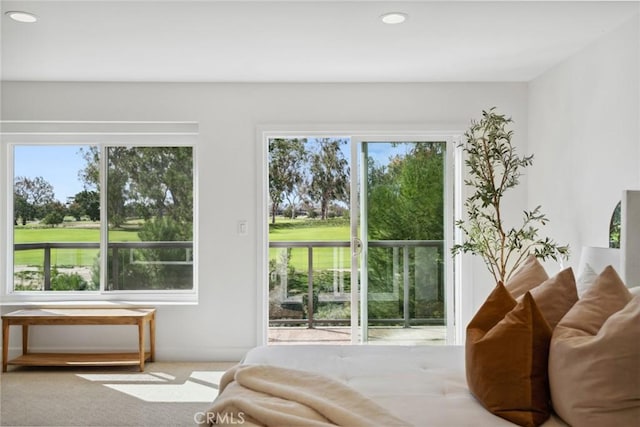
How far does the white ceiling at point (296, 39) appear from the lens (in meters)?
2.96

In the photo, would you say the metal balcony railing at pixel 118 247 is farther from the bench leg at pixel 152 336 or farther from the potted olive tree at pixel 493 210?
the potted olive tree at pixel 493 210

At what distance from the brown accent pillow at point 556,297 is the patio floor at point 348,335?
2.77 metres

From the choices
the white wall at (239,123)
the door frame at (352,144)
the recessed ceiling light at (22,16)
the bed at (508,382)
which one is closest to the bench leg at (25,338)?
the white wall at (239,123)

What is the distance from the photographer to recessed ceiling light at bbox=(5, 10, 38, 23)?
3001mm

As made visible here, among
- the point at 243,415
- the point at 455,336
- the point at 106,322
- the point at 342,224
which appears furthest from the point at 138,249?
the point at 243,415

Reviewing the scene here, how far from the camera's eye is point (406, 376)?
2.13m

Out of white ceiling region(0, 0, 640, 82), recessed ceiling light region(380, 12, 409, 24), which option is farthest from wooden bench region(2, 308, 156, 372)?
recessed ceiling light region(380, 12, 409, 24)

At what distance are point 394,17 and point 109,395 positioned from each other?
3.20 metres

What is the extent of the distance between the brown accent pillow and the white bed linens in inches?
14.9

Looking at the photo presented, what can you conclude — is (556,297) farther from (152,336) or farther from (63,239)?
(63,239)

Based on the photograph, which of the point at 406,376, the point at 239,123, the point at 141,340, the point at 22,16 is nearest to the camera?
the point at 406,376

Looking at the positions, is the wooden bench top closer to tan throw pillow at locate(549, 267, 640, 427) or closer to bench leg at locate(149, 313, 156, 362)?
bench leg at locate(149, 313, 156, 362)

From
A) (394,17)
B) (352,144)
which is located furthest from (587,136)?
(352,144)

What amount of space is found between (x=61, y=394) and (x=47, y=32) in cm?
250
